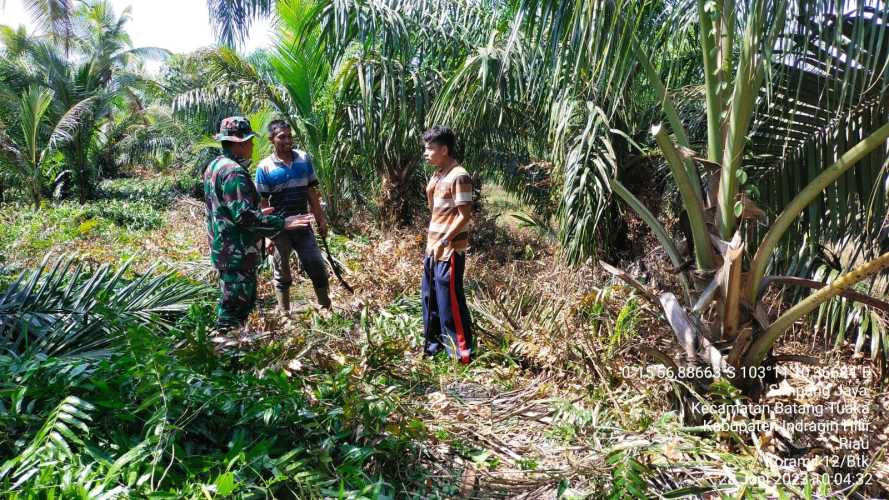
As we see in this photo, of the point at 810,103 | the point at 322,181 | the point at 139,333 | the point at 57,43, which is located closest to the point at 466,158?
the point at 322,181

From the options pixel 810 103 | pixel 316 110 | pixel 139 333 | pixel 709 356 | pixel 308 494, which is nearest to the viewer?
pixel 308 494

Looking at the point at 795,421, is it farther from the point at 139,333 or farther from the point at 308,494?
the point at 139,333

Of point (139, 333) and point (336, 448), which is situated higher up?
point (139, 333)

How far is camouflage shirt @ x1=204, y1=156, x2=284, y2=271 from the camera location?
3.45 metres

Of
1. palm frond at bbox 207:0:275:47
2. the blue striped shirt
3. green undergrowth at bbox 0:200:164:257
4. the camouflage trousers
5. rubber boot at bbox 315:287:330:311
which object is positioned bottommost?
green undergrowth at bbox 0:200:164:257

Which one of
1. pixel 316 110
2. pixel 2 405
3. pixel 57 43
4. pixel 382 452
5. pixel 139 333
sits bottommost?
pixel 382 452

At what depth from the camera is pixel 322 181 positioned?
8.53 meters

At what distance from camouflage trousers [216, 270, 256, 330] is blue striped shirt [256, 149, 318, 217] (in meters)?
1.10

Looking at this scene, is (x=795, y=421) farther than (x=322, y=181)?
No

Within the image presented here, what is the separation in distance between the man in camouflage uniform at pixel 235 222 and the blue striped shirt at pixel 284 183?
967mm

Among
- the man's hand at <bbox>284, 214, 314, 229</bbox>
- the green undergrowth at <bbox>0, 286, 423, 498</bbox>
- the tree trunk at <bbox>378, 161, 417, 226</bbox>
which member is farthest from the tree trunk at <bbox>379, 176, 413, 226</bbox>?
the green undergrowth at <bbox>0, 286, 423, 498</bbox>

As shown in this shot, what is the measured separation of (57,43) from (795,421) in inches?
Result: 804

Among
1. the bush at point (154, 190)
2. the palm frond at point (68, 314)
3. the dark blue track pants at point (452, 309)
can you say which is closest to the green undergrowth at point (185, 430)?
the palm frond at point (68, 314)

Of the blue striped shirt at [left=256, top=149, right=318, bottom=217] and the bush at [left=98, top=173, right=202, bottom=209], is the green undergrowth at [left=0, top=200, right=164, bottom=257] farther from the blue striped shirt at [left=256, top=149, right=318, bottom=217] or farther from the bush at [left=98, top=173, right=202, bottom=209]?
the blue striped shirt at [left=256, top=149, right=318, bottom=217]
